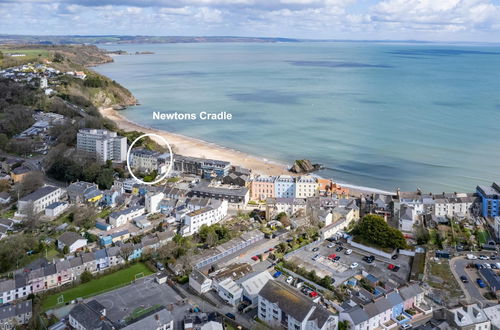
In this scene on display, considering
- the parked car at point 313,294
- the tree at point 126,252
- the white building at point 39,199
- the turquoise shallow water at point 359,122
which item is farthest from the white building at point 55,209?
the turquoise shallow water at point 359,122

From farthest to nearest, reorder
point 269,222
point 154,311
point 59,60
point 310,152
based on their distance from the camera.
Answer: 1. point 59,60
2. point 310,152
3. point 269,222
4. point 154,311

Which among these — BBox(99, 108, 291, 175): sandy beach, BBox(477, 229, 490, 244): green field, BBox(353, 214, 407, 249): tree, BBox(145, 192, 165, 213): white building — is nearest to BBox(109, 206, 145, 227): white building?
BBox(145, 192, 165, 213): white building

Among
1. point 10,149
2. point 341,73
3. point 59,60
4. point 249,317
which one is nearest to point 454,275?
point 249,317

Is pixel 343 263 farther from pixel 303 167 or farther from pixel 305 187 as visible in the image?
pixel 303 167

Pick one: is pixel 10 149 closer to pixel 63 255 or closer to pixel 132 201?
pixel 132 201

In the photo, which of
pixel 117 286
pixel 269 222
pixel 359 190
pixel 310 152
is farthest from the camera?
pixel 310 152

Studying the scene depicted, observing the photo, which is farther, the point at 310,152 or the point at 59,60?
the point at 59,60

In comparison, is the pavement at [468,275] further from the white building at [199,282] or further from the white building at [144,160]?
the white building at [144,160]
